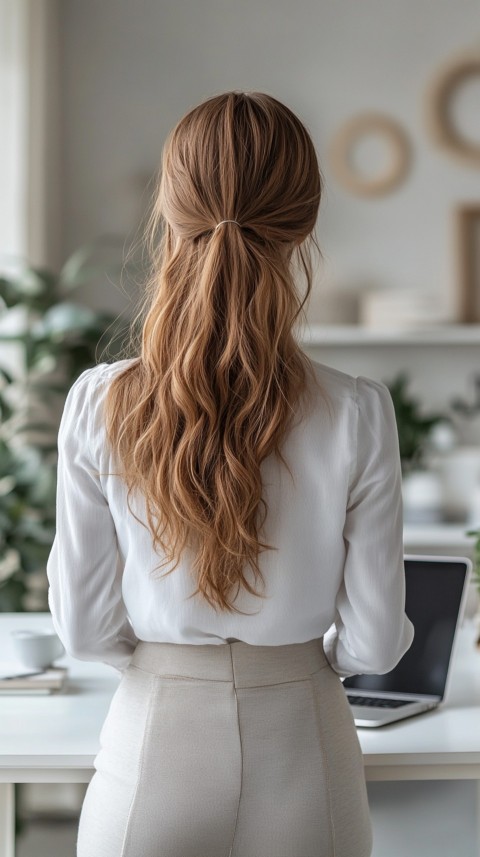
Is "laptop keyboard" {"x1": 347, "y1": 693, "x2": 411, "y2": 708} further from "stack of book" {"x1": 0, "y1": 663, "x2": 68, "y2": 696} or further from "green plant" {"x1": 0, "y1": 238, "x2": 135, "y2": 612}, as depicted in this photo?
"green plant" {"x1": 0, "y1": 238, "x2": 135, "y2": 612}

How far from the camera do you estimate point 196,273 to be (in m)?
1.12

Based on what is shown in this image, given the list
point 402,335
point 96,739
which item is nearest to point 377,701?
point 96,739

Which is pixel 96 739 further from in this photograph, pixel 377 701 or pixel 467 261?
pixel 467 261

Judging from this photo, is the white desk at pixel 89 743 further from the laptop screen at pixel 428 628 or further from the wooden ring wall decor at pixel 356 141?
the wooden ring wall decor at pixel 356 141

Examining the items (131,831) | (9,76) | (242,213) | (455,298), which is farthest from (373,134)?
(131,831)

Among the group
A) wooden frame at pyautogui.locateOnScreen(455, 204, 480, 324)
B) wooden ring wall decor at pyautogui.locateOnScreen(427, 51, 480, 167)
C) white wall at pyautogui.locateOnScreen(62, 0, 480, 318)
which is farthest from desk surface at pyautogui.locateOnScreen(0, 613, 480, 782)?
wooden ring wall decor at pyautogui.locateOnScreen(427, 51, 480, 167)

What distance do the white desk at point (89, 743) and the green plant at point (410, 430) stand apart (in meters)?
2.24

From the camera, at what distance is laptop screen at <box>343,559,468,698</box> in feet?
5.34

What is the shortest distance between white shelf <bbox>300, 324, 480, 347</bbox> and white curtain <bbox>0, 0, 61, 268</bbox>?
1.05 m

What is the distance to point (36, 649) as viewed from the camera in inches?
67.3

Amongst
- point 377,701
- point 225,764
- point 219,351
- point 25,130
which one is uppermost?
point 25,130

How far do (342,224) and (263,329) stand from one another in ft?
10.3

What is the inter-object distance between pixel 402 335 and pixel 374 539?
2.83 m

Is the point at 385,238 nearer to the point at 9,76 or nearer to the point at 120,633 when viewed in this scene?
the point at 9,76
